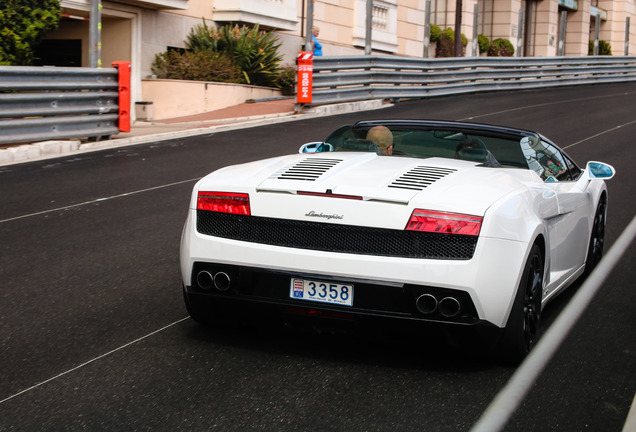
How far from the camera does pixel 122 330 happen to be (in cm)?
535

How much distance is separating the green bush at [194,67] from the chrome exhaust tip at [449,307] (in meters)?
18.5

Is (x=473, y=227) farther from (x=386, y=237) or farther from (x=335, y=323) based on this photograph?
(x=335, y=323)

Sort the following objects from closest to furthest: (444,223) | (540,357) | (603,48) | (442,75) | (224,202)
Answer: (444,223)
(224,202)
(540,357)
(442,75)
(603,48)

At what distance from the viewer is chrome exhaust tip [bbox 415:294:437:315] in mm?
4402

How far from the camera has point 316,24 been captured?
30.5 m

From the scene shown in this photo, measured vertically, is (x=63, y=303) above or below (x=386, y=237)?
below

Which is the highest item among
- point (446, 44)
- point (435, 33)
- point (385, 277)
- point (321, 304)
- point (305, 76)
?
point (435, 33)

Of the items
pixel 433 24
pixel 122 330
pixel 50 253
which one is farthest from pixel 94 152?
pixel 433 24

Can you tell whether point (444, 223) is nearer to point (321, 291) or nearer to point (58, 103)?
point (321, 291)

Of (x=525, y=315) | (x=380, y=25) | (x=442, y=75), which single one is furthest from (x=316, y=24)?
(x=525, y=315)

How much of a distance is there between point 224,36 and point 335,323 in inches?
797

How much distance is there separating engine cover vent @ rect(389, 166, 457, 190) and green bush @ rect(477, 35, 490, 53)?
3837 cm

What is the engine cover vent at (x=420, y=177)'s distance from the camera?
4.66 m

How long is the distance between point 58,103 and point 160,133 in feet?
9.24
